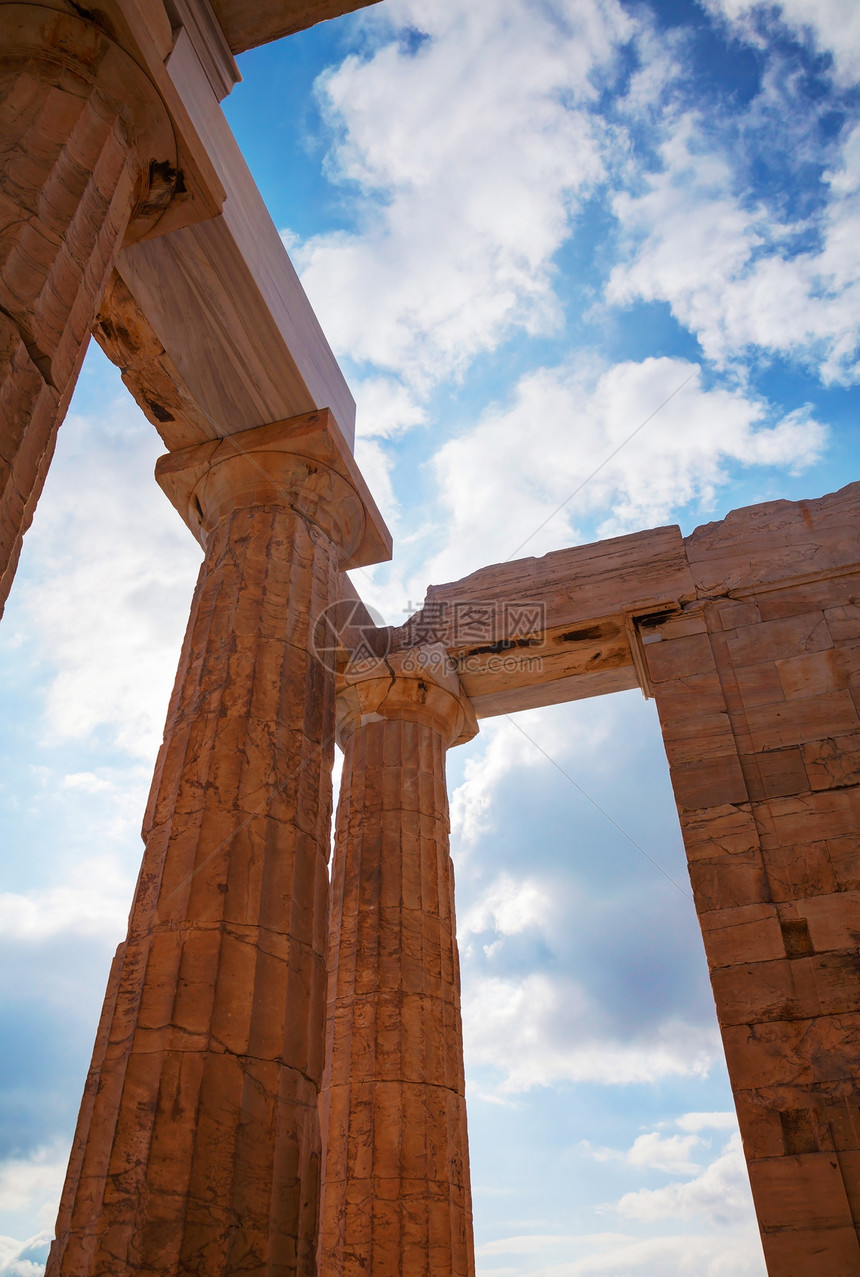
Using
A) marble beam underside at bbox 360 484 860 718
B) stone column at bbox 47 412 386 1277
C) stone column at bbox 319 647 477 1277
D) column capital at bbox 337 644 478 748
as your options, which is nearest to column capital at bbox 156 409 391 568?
stone column at bbox 47 412 386 1277

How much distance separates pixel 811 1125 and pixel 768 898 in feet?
9.12

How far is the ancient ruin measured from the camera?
266 inches

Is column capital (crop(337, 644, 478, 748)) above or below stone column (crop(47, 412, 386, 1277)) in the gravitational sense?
above

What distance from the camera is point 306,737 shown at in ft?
32.4

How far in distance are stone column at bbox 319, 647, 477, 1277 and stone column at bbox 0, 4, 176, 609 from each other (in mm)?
10079

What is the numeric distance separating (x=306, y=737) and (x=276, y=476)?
3776mm

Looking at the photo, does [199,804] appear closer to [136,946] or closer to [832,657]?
[136,946]

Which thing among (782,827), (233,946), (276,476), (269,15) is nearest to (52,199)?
(269,15)

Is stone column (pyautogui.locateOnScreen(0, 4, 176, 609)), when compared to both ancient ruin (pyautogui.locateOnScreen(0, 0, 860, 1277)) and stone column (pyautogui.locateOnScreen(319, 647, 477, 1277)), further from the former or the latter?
stone column (pyautogui.locateOnScreen(319, 647, 477, 1277))

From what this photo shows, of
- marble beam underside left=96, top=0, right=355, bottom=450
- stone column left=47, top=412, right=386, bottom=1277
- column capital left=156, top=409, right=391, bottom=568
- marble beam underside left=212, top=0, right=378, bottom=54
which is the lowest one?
stone column left=47, top=412, right=386, bottom=1277

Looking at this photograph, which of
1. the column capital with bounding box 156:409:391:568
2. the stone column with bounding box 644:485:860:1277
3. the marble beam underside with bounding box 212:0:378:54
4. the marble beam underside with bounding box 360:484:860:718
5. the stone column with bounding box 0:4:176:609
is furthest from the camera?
the marble beam underside with bounding box 360:484:860:718

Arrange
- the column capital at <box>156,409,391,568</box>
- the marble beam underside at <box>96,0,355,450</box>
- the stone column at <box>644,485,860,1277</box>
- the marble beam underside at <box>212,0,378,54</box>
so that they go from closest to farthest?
the marble beam underside at <box>212,0,378,54</box> → the marble beam underside at <box>96,0,355,450</box> → the stone column at <box>644,485,860,1277</box> → the column capital at <box>156,409,391,568</box>

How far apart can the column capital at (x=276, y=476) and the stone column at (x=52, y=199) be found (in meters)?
4.29

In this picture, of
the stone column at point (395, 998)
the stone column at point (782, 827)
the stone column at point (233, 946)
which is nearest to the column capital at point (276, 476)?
the stone column at point (233, 946)
